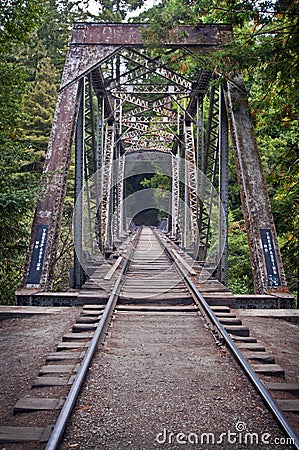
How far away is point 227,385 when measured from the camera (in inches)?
154

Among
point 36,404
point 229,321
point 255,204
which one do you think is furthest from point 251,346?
point 255,204

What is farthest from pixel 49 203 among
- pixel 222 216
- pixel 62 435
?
pixel 62 435

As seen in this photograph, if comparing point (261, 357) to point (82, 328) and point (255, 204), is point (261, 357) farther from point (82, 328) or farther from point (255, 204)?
point (255, 204)

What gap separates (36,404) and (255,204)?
523 centimetres

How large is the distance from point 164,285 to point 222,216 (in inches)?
68.9

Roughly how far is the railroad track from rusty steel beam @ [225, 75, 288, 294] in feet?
2.31

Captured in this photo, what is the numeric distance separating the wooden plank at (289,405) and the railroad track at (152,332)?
0.08 metres

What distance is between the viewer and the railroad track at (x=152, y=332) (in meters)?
3.16

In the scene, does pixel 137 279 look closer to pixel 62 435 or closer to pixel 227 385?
pixel 227 385

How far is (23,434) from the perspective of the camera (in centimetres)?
300

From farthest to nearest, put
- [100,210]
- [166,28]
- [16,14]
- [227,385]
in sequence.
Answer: [100,210]
[166,28]
[16,14]
[227,385]

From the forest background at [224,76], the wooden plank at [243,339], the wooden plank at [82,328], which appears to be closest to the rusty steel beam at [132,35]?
the forest background at [224,76]

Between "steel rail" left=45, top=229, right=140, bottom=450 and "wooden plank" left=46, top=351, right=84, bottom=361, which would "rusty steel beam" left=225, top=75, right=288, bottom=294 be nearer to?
"steel rail" left=45, top=229, right=140, bottom=450

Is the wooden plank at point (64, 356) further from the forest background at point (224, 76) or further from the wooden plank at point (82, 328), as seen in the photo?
the forest background at point (224, 76)
